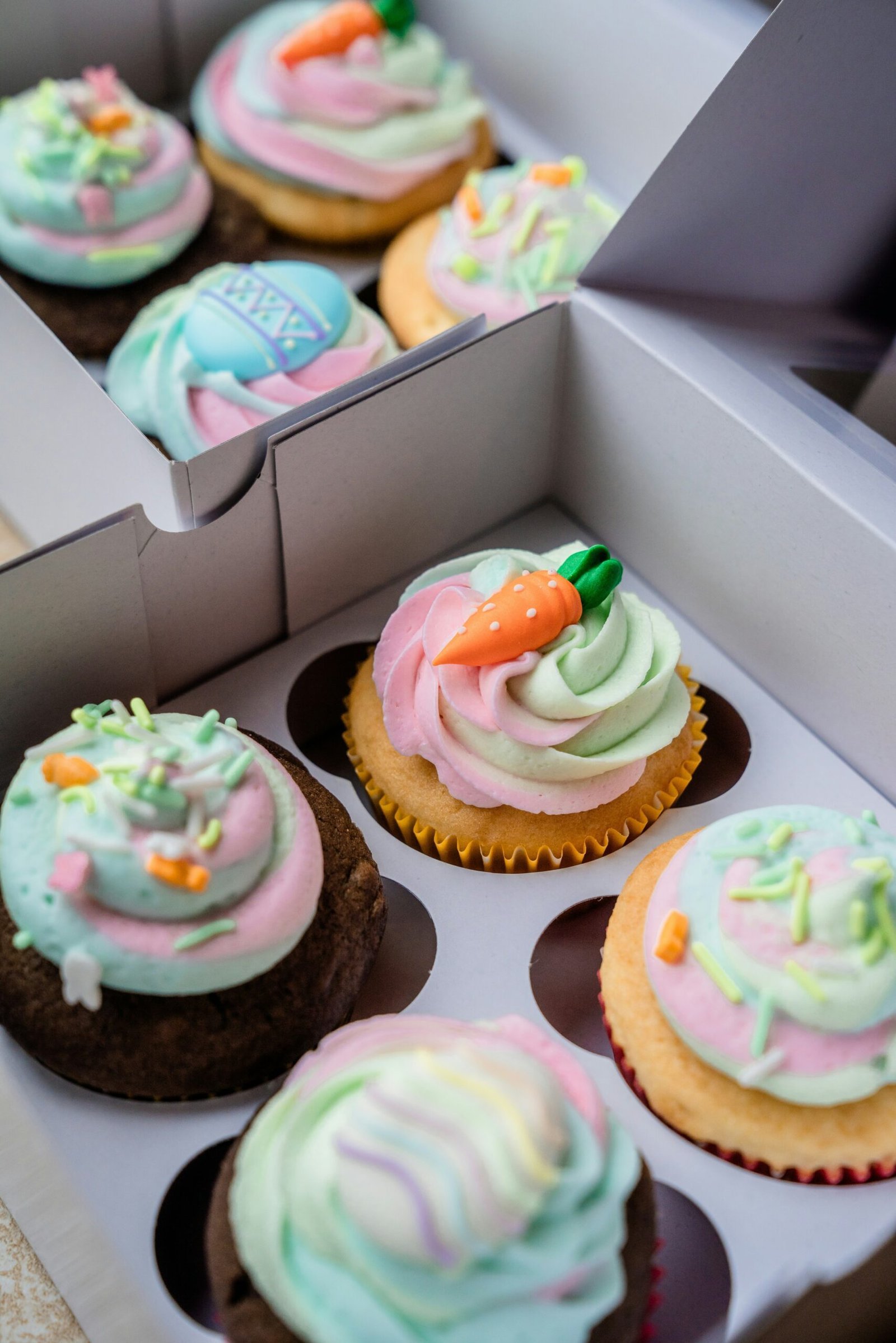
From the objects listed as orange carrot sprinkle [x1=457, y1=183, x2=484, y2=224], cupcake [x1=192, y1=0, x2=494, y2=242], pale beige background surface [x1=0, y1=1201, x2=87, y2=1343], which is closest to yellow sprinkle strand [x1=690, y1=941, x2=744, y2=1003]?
pale beige background surface [x1=0, y1=1201, x2=87, y2=1343]

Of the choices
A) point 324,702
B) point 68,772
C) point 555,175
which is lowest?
point 324,702

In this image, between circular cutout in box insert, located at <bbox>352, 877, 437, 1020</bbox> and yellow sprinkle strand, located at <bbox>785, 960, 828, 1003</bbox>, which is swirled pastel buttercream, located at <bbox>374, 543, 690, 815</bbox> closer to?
circular cutout in box insert, located at <bbox>352, 877, 437, 1020</bbox>

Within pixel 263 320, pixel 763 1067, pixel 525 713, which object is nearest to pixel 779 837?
pixel 763 1067

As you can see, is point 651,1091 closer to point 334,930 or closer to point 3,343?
point 334,930

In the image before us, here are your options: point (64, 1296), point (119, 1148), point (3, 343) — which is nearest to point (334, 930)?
point (119, 1148)

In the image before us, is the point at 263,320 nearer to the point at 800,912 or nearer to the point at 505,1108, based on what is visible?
the point at 800,912
